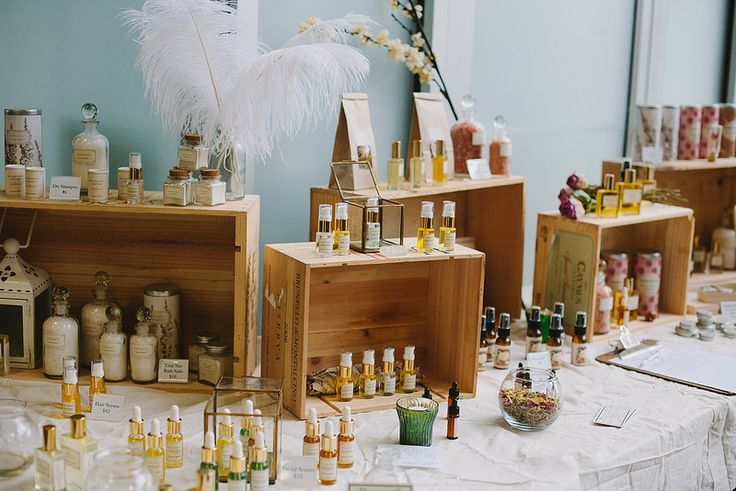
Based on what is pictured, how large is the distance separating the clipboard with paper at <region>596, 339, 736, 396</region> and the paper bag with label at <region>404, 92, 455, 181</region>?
753mm

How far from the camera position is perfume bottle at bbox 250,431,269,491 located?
5.68 feet

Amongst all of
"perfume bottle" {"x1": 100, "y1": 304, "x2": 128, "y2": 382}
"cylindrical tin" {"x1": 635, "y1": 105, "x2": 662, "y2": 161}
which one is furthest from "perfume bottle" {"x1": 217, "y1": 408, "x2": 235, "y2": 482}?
"cylindrical tin" {"x1": 635, "y1": 105, "x2": 662, "y2": 161}

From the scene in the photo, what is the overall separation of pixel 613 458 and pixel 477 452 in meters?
0.30

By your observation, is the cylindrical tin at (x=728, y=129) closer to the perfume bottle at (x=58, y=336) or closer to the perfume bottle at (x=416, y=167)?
the perfume bottle at (x=416, y=167)

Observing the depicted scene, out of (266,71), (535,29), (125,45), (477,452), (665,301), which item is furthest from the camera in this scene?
(535,29)

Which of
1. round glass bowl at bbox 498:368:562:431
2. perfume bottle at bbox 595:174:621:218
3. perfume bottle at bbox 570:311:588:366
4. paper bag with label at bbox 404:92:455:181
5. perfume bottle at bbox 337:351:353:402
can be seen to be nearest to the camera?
round glass bowl at bbox 498:368:562:431

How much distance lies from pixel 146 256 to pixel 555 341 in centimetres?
114

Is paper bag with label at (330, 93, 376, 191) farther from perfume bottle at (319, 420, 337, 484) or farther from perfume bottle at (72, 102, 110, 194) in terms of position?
perfume bottle at (319, 420, 337, 484)

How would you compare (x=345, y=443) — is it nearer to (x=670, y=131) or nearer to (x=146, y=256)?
(x=146, y=256)

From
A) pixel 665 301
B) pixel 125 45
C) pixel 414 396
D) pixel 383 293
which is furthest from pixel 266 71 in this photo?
pixel 665 301

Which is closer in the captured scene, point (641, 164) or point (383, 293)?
point (383, 293)

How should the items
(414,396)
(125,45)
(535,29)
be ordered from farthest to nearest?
1. (535,29)
2. (125,45)
3. (414,396)

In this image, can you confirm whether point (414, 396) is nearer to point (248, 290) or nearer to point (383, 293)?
point (383, 293)

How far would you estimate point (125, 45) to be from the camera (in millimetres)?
2459
